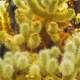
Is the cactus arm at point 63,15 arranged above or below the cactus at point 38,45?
above

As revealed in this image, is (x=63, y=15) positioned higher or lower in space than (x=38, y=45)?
higher

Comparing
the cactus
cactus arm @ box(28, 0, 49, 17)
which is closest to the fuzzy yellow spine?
the cactus

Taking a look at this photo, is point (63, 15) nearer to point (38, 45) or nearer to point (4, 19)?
point (38, 45)

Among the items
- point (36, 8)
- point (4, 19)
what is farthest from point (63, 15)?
point (4, 19)

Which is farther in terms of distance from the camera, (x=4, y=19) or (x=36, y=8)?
(x=4, y=19)

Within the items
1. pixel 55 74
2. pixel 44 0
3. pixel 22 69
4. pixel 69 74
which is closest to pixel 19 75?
pixel 22 69

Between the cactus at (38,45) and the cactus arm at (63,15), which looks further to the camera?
the cactus arm at (63,15)

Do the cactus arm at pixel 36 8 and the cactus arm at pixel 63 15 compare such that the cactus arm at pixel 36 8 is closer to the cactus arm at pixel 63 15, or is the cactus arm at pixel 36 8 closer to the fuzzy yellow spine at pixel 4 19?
the cactus arm at pixel 63 15

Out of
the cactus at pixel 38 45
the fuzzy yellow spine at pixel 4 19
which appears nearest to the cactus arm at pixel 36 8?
the cactus at pixel 38 45

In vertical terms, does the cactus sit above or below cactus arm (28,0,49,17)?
below

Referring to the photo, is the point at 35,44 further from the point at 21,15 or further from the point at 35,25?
the point at 21,15

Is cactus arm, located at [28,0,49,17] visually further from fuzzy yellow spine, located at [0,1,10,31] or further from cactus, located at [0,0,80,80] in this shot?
fuzzy yellow spine, located at [0,1,10,31]
